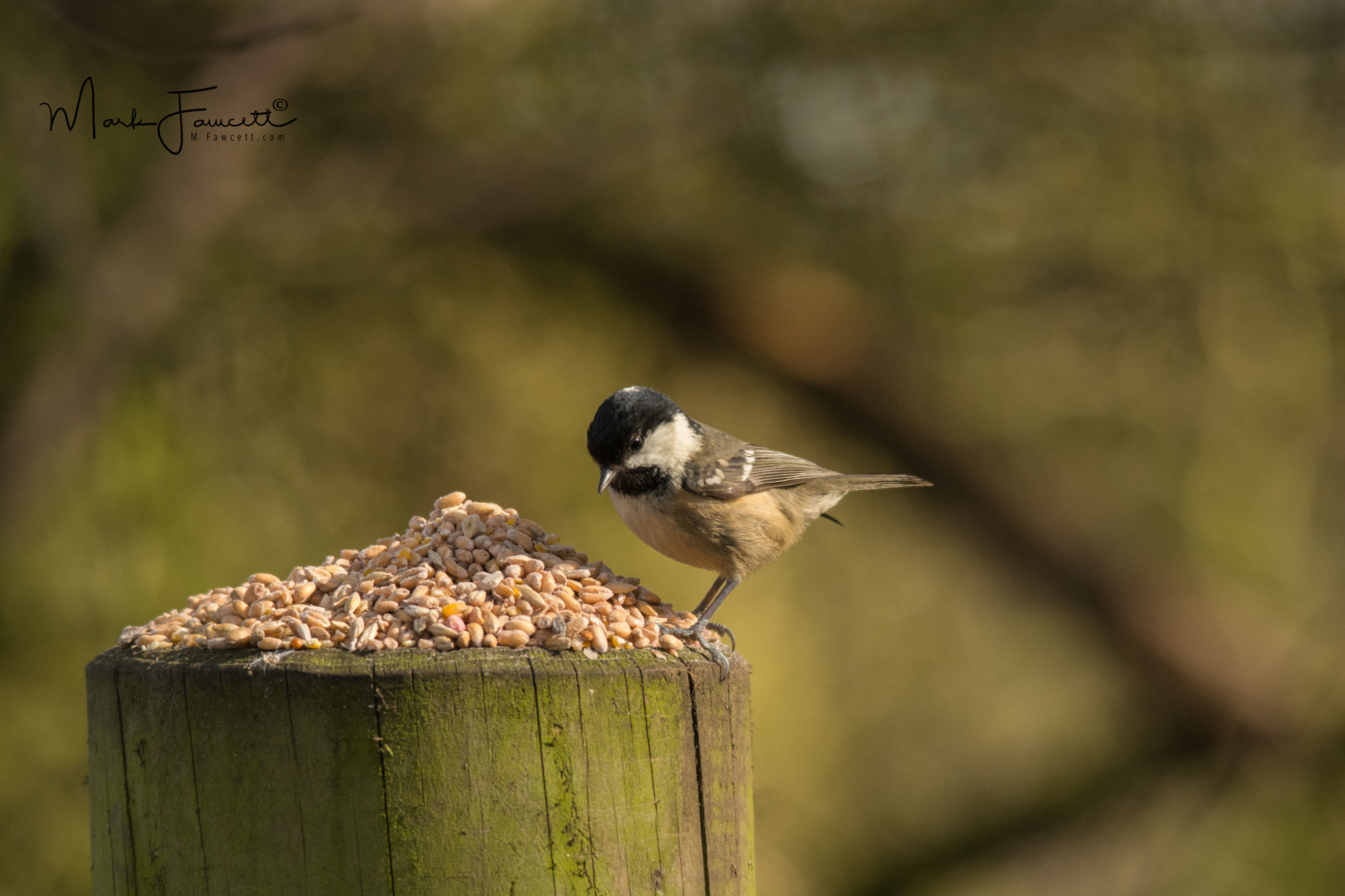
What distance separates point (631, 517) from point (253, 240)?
3.62 meters

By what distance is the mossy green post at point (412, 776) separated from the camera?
64.5 inches

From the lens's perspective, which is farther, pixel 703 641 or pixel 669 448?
pixel 669 448

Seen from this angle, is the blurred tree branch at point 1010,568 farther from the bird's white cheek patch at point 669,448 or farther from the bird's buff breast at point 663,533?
the bird's buff breast at point 663,533

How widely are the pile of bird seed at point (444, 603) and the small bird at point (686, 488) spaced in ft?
1.90

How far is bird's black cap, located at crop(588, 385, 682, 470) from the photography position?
9.59ft

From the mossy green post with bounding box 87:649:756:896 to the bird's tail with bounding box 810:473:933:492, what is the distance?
6.46 feet

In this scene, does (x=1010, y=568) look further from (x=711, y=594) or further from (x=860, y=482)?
(x=711, y=594)

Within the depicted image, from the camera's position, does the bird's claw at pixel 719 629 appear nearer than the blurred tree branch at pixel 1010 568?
Yes

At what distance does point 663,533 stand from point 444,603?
1.26 m

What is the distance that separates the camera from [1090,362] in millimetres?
5926

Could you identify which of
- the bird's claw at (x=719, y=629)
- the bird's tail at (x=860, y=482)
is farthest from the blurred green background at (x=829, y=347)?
the bird's claw at (x=719, y=629)

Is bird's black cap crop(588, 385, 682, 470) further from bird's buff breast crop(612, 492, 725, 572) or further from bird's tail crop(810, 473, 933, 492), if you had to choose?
bird's tail crop(810, 473, 933, 492)

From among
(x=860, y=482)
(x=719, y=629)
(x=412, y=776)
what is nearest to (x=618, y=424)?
(x=719, y=629)

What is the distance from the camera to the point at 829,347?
5980 millimetres
